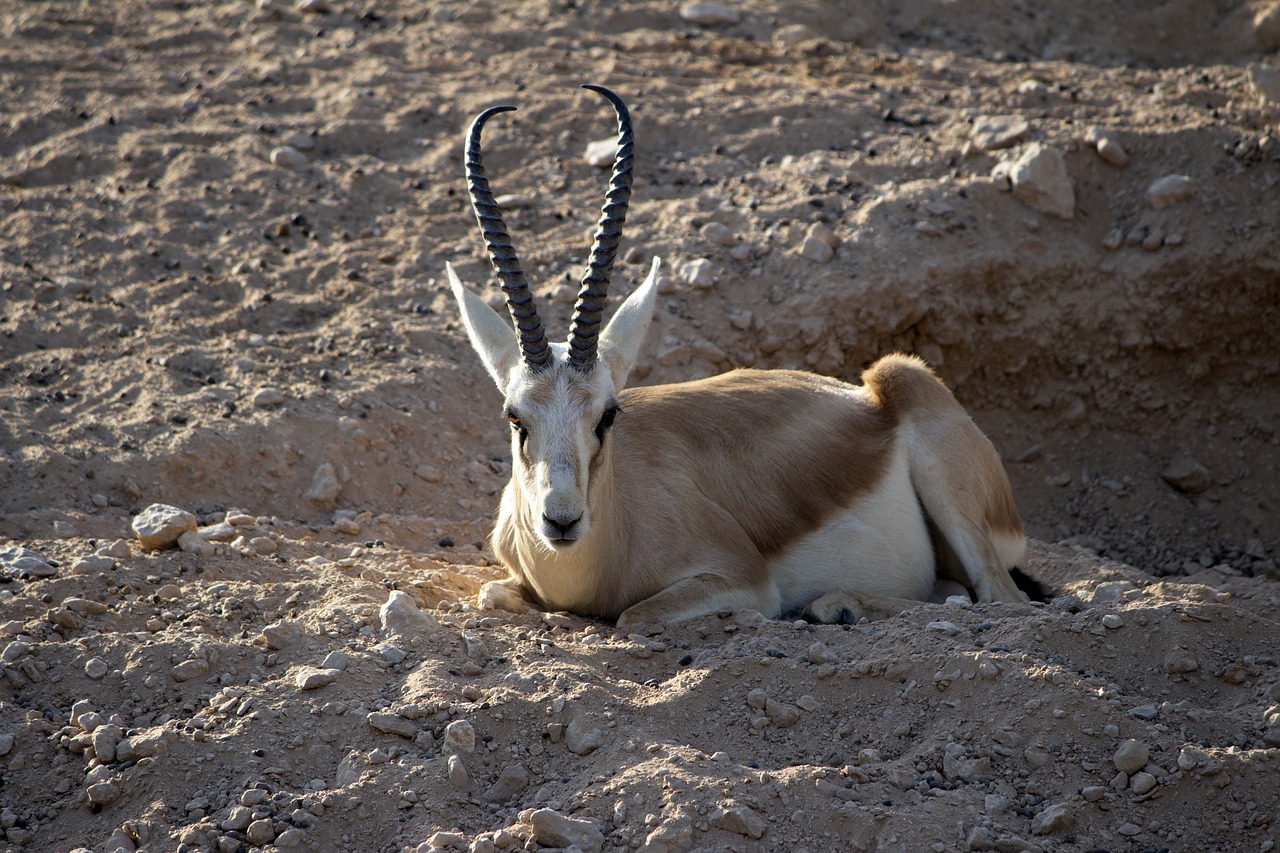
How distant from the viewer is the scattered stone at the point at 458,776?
15.0 ft

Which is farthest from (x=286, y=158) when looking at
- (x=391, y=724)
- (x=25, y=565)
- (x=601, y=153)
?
(x=391, y=724)

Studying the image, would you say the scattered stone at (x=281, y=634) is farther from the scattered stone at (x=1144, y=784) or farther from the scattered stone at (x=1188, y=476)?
the scattered stone at (x=1188, y=476)

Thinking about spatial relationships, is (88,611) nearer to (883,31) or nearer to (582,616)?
(582,616)

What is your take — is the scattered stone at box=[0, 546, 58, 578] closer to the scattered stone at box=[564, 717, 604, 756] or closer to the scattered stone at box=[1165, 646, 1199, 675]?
the scattered stone at box=[564, 717, 604, 756]

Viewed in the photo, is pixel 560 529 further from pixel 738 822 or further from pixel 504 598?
pixel 738 822

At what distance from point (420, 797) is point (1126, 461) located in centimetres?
823

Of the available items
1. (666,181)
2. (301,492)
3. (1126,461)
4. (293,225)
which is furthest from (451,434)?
(1126,461)

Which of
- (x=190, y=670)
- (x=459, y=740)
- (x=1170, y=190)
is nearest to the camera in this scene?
(x=459, y=740)

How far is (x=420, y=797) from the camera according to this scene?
14.7 ft

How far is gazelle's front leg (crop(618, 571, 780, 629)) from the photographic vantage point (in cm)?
622

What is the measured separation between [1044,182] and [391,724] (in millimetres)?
7743

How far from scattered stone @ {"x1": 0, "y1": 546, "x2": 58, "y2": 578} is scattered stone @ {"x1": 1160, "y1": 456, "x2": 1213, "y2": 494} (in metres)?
9.08

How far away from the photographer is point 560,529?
556 centimetres

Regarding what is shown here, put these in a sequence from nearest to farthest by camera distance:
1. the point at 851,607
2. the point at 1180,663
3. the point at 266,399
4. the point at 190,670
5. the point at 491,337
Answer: the point at 1180,663, the point at 190,670, the point at 491,337, the point at 851,607, the point at 266,399
